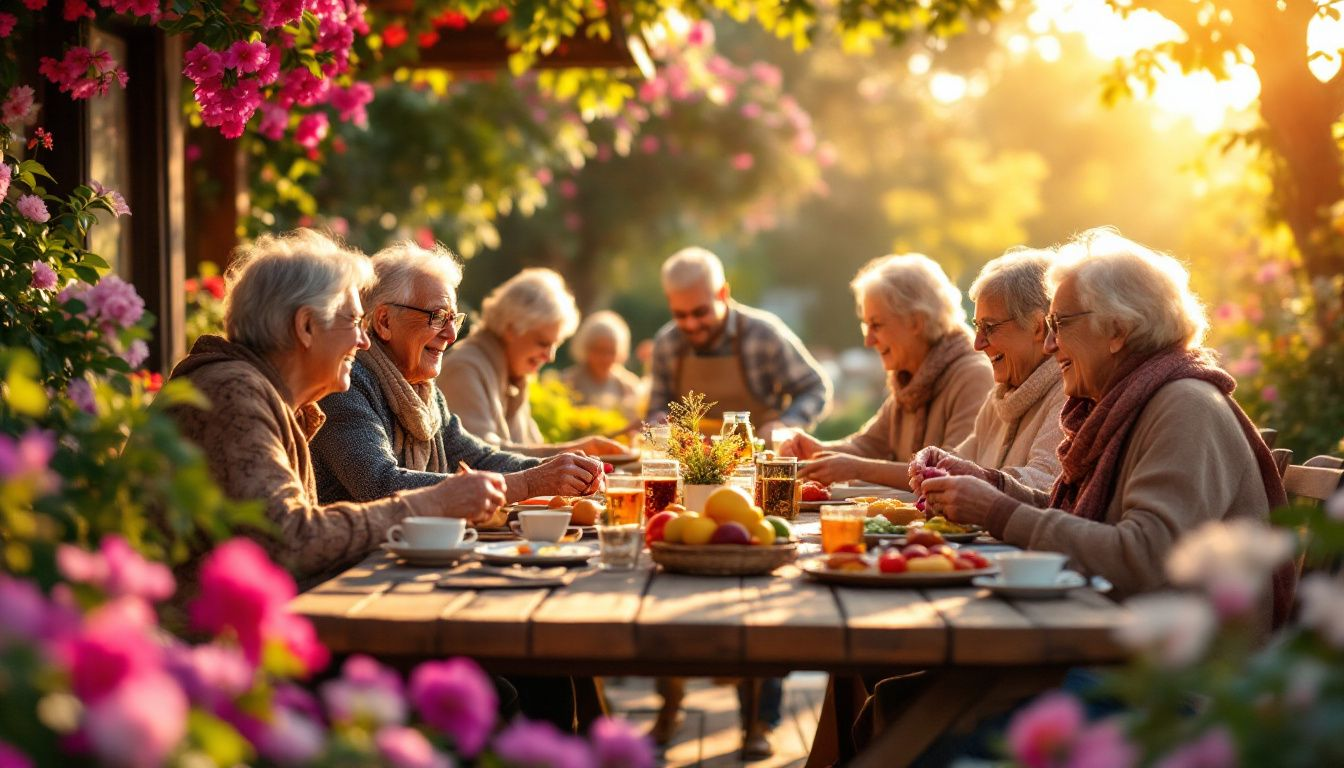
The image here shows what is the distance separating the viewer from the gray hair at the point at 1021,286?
4.61 m

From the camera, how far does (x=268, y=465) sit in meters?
2.96

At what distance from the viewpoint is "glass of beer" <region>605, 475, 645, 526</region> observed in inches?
127

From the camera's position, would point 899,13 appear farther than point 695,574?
Yes

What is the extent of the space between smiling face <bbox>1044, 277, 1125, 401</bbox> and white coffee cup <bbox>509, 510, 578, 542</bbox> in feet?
3.93

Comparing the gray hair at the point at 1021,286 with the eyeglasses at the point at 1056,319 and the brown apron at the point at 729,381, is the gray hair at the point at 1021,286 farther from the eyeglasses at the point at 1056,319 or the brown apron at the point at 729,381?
the brown apron at the point at 729,381

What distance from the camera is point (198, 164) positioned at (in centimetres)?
785

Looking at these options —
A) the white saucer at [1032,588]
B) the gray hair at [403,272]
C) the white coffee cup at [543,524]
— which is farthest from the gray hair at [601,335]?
the white saucer at [1032,588]

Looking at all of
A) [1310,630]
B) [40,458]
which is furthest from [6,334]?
[1310,630]

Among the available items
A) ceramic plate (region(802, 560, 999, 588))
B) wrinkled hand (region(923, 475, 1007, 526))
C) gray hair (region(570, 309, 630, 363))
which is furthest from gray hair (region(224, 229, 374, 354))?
gray hair (region(570, 309, 630, 363))

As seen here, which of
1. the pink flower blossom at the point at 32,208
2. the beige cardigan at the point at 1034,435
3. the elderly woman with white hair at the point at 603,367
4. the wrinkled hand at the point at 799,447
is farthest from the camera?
the elderly woman with white hair at the point at 603,367

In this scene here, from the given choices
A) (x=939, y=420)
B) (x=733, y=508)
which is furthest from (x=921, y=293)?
(x=733, y=508)

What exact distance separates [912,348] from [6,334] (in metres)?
3.25

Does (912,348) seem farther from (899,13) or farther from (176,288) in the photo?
(176,288)

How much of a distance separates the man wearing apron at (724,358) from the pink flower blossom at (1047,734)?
222 inches
